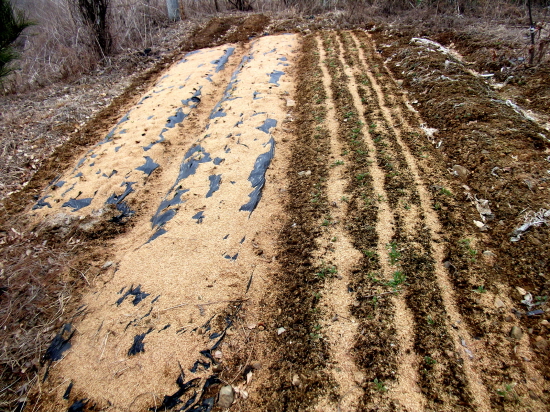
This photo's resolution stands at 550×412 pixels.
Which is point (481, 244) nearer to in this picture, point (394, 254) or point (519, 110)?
point (394, 254)

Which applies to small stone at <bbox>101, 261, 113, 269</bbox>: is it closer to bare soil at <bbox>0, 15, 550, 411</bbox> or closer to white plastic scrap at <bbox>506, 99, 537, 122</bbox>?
bare soil at <bbox>0, 15, 550, 411</bbox>

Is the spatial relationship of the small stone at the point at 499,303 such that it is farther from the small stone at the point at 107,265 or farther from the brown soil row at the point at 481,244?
the small stone at the point at 107,265

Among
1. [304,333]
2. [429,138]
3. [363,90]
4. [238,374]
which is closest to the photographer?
[238,374]

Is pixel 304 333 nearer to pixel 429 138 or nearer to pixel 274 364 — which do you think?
pixel 274 364

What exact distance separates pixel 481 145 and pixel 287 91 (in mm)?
3094

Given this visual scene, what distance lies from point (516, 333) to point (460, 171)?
182 cm

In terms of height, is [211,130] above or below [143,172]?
above

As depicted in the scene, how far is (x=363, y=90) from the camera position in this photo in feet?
16.5

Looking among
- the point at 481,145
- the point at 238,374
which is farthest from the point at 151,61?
the point at 238,374

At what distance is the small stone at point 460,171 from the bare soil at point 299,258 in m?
0.04

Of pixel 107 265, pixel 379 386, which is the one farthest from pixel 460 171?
pixel 107 265

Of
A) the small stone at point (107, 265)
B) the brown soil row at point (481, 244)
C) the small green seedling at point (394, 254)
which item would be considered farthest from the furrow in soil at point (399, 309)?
the small stone at point (107, 265)

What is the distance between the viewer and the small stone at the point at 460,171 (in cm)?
323

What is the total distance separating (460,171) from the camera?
3264 mm
